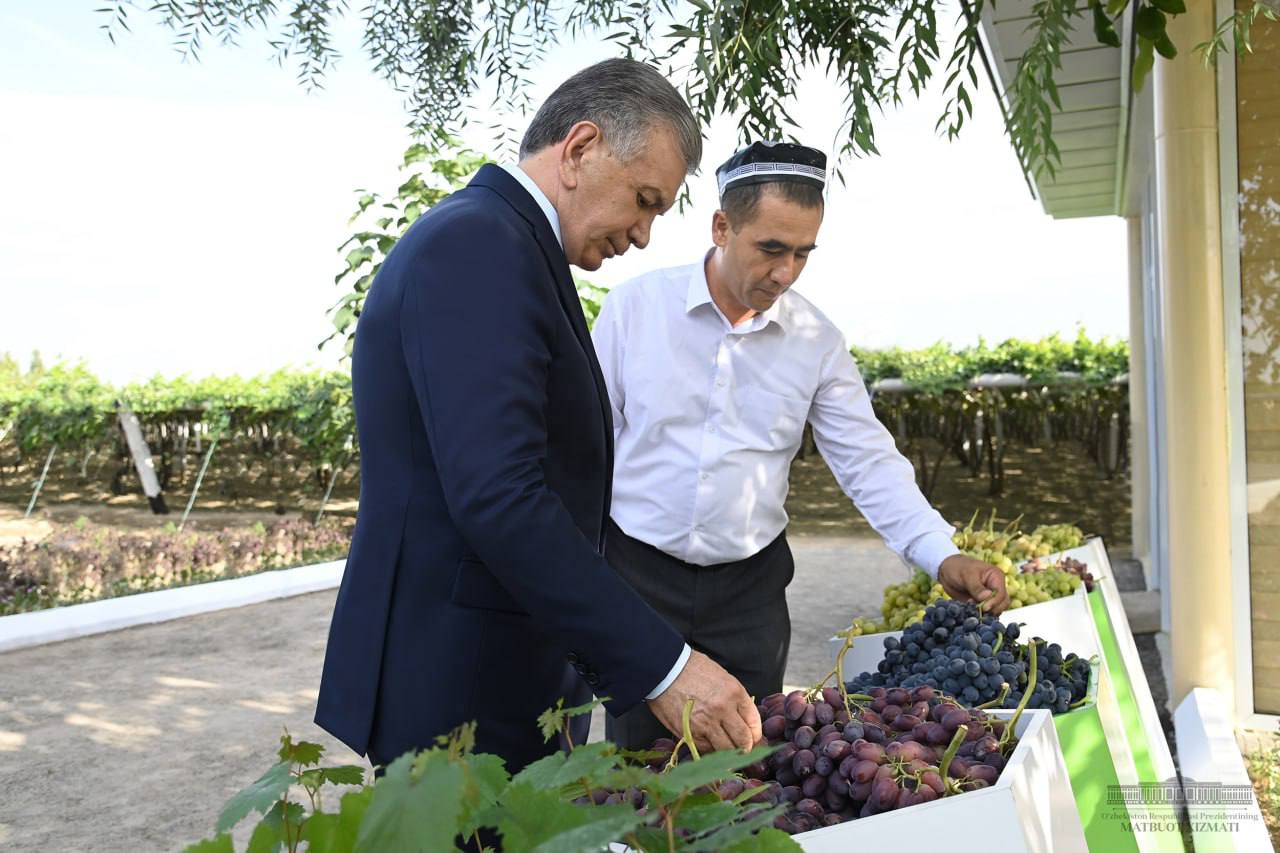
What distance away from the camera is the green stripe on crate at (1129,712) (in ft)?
7.58

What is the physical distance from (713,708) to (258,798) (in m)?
0.66

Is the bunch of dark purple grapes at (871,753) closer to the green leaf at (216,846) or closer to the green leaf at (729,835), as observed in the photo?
the green leaf at (729,835)

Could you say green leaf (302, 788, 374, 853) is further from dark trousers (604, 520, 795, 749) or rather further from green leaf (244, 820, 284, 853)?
dark trousers (604, 520, 795, 749)

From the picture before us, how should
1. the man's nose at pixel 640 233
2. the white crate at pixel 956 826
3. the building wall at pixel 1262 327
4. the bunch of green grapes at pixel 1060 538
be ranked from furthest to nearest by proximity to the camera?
the building wall at pixel 1262 327, the bunch of green grapes at pixel 1060 538, the man's nose at pixel 640 233, the white crate at pixel 956 826

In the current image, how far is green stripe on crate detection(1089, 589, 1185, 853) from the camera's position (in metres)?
2.31

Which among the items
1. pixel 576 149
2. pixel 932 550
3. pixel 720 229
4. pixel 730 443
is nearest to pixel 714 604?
pixel 730 443

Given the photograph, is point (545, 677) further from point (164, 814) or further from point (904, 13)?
point (164, 814)

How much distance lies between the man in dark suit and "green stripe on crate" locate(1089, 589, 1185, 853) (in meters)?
1.29

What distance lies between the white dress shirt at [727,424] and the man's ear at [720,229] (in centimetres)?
10

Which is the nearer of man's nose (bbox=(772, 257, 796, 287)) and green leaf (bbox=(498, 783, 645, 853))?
green leaf (bbox=(498, 783, 645, 853))

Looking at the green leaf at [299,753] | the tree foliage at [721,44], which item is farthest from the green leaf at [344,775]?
the tree foliage at [721,44]

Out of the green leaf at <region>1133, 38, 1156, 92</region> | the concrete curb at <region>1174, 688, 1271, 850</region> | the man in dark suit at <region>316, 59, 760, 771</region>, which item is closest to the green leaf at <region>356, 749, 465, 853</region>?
the man in dark suit at <region>316, 59, 760, 771</region>

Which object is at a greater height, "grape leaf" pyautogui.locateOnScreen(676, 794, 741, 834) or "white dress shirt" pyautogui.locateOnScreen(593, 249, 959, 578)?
"white dress shirt" pyautogui.locateOnScreen(593, 249, 959, 578)

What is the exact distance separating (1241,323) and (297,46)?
3516 mm
